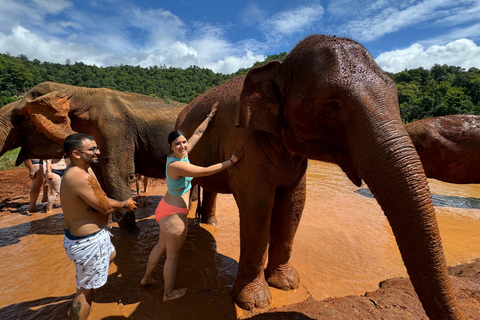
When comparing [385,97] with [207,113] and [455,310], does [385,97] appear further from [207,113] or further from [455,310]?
[207,113]

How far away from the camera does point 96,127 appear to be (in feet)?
16.5

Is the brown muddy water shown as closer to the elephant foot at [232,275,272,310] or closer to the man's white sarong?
the elephant foot at [232,275,272,310]

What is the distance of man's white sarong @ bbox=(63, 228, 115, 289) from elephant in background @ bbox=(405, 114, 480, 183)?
7166 mm

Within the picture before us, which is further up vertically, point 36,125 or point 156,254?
point 36,125

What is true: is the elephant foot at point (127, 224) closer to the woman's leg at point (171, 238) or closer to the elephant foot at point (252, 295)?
the woman's leg at point (171, 238)

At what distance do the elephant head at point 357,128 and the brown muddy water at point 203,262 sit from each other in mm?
2196

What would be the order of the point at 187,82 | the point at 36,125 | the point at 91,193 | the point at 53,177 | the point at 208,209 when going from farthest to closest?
the point at 187,82
the point at 53,177
the point at 208,209
the point at 36,125
the point at 91,193

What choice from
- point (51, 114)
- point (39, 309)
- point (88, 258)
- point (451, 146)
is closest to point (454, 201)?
point (451, 146)

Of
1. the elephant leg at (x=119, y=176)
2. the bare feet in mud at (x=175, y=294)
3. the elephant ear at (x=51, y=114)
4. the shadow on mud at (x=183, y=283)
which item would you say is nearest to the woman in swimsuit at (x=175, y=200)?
the bare feet in mud at (x=175, y=294)

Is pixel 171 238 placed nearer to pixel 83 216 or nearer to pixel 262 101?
pixel 83 216

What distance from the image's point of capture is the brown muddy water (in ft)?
10.3

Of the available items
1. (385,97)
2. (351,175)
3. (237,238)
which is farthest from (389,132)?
(237,238)

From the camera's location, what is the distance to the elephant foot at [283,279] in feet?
11.6

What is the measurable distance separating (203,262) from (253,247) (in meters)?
1.74
